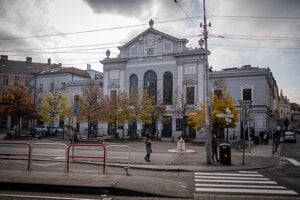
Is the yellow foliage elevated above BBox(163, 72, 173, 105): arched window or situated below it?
below

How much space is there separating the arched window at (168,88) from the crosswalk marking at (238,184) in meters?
39.8

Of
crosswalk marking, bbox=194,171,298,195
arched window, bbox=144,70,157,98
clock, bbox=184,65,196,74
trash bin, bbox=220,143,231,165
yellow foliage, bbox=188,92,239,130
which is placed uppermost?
clock, bbox=184,65,196,74

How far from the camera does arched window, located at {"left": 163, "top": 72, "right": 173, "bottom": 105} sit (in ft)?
176

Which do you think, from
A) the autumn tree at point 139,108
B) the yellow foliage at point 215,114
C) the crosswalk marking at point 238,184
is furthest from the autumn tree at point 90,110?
the crosswalk marking at point 238,184

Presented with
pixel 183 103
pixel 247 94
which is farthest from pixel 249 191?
pixel 247 94

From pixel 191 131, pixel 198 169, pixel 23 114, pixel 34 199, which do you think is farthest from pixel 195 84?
pixel 34 199

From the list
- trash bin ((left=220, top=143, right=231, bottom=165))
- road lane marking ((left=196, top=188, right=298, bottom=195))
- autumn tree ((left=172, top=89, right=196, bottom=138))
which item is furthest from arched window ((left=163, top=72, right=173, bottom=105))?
road lane marking ((left=196, top=188, right=298, bottom=195))

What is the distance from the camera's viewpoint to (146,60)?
183 ft

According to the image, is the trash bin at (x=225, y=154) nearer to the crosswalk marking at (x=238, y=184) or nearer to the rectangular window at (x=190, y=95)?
the crosswalk marking at (x=238, y=184)

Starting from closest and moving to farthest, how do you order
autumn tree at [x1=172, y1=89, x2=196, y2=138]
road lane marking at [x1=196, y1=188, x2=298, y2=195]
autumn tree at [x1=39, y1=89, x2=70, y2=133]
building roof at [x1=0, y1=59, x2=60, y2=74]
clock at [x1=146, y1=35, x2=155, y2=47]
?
road lane marking at [x1=196, y1=188, x2=298, y2=195]
autumn tree at [x1=172, y1=89, x2=196, y2=138]
autumn tree at [x1=39, y1=89, x2=70, y2=133]
clock at [x1=146, y1=35, x2=155, y2=47]
building roof at [x1=0, y1=59, x2=60, y2=74]

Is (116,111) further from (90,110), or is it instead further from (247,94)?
(247,94)

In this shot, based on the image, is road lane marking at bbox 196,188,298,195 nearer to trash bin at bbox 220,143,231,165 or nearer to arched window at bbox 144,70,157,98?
trash bin at bbox 220,143,231,165

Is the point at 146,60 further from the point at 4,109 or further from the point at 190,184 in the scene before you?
the point at 190,184

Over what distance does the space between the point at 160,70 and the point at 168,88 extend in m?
3.60
